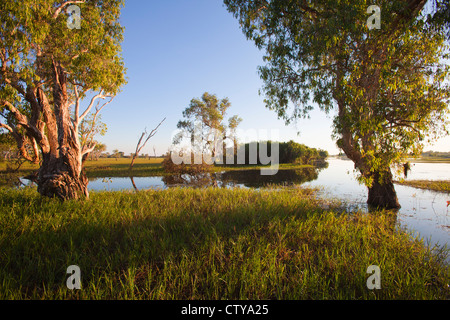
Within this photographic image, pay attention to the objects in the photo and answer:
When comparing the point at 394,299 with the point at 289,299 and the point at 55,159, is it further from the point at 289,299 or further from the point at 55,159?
the point at 55,159

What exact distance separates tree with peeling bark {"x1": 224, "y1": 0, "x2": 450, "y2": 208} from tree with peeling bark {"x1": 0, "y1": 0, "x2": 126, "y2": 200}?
610 centimetres

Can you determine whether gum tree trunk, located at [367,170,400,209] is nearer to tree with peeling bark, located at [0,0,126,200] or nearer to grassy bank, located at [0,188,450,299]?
grassy bank, located at [0,188,450,299]

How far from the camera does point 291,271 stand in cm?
349

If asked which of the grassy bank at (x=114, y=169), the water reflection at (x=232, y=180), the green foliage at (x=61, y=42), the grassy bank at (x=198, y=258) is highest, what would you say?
the green foliage at (x=61, y=42)

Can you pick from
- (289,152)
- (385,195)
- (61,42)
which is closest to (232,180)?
(385,195)

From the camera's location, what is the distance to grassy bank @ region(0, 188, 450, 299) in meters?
2.94

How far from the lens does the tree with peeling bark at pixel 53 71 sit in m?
6.09

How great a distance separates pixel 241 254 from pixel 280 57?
7.71 m

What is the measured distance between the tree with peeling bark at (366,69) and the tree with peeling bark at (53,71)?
6098 millimetres

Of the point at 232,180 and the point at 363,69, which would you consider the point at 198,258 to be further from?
the point at 232,180

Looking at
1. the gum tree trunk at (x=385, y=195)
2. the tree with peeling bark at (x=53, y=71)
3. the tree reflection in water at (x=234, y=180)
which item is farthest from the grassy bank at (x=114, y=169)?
the gum tree trunk at (x=385, y=195)

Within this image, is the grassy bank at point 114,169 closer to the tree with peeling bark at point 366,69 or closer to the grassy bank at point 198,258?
the grassy bank at point 198,258

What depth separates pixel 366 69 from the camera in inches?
247

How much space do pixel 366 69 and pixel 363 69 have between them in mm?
210
